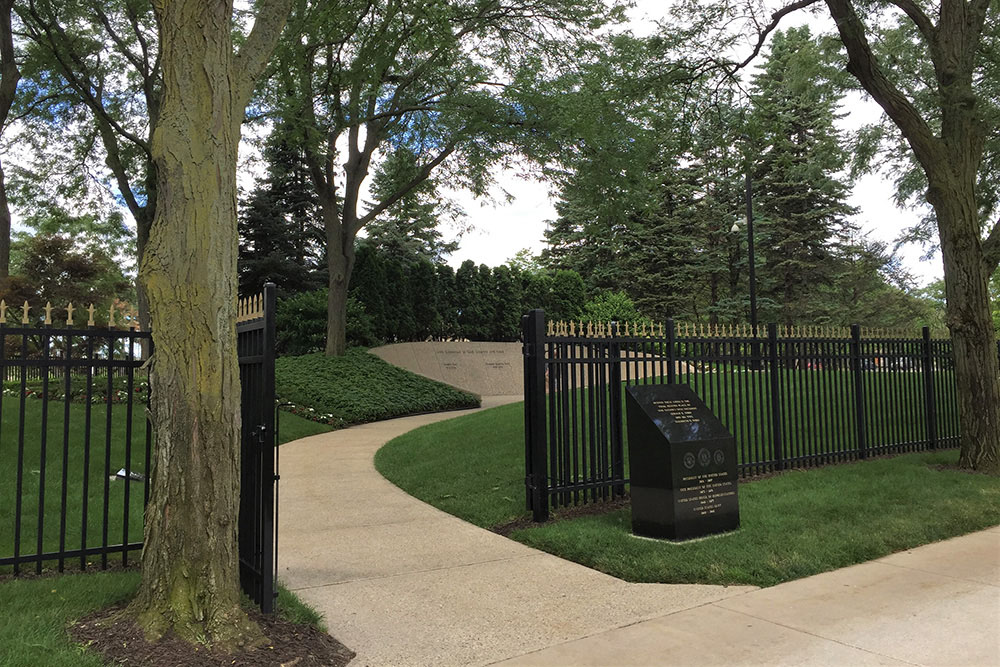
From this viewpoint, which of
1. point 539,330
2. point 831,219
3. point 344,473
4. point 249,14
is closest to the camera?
point 539,330

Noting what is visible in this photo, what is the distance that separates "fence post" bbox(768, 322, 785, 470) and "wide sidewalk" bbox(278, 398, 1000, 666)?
2.72 m

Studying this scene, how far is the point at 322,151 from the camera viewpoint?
2183 centimetres

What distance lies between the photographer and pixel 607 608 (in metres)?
4.62

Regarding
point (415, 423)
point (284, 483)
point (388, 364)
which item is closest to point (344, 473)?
point (284, 483)

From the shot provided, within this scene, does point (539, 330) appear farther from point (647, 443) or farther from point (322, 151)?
point (322, 151)

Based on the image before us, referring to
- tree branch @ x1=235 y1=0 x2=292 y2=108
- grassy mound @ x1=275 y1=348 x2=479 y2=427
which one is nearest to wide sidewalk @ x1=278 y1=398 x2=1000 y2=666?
tree branch @ x1=235 y1=0 x2=292 y2=108

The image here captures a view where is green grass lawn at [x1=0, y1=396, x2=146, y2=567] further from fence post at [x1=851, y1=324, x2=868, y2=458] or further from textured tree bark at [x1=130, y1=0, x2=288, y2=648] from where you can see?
fence post at [x1=851, y1=324, x2=868, y2=458]

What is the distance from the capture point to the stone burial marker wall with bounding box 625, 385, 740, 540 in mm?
6160

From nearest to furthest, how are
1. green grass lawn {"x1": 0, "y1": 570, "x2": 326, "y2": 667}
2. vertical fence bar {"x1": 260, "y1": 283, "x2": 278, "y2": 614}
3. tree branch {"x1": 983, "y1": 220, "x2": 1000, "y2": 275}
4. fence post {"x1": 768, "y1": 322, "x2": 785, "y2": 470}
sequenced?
green grass lawn {"x1": 0, "y1": 570, "x2": 326, "y2": 667}
vertical fence bar {"x1": 260, "y1": 283, "x2": 278, "y2": 614}
fence post {"x1": 768, "y1": 322, "x2": 785, "y2": 470}
tree branch {"x1": 983, "y1": 220, "x2": 1000, "y2": 275}

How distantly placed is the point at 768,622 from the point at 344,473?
731cm

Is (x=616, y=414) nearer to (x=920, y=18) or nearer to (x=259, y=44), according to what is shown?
(x=259, y=44)

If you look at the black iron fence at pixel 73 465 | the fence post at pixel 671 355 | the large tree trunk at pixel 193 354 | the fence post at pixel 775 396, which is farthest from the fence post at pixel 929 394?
the black iron fence at pixel 73 465

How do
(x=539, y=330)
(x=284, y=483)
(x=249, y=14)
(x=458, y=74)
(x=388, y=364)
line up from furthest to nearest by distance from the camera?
(x=388, y=364)
(x=458, y=74)
(x=249, y=14)
(x=284, y=483)
(x=539, y=330)

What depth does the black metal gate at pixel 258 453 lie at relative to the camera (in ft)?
13.7
